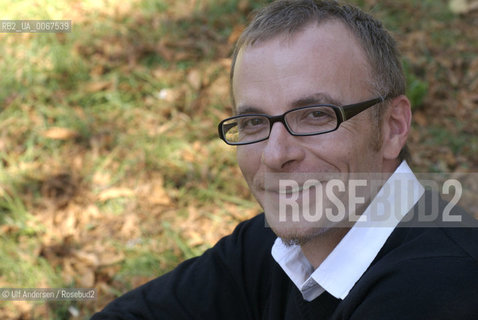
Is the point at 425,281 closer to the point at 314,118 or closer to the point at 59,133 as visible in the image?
the point at 314,118

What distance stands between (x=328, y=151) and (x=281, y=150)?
172mm

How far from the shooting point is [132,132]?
4637mm

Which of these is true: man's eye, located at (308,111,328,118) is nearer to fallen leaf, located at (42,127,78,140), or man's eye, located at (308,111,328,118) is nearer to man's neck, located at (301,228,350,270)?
man's neck, located at (301,228,350,270)

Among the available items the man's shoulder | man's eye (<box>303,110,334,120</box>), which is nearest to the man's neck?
the man's shoulder

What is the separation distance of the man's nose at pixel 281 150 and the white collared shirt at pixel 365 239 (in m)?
0.34

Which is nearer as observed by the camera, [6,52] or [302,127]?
[302,127]

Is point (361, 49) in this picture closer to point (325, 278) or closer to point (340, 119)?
point (340, 119)

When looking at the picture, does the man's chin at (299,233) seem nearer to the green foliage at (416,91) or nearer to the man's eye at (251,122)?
the man's eye at (251,122)

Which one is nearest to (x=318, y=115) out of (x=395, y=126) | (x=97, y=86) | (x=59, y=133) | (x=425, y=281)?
(x=395, y=126)

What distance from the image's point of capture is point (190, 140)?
465cm

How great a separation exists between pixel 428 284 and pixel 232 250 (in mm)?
1128

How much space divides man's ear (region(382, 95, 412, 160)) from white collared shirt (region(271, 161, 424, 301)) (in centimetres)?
9

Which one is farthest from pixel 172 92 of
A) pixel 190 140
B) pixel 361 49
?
pixel 361 49

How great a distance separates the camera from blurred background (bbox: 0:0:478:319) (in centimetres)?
363
